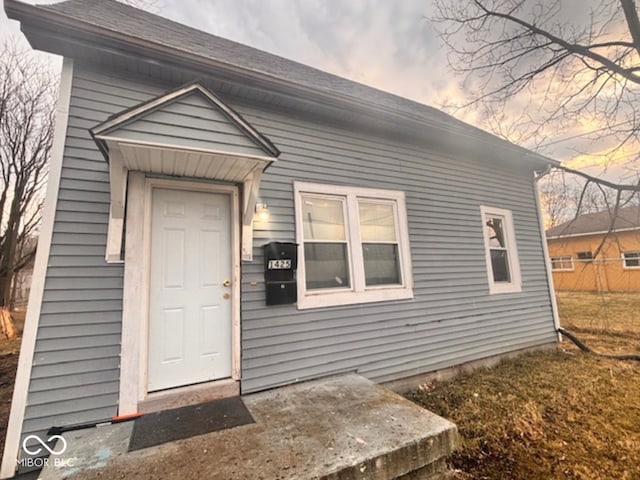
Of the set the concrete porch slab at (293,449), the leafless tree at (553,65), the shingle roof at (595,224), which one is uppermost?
the leafless tree at (553,65)

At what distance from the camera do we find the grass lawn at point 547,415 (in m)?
2.37

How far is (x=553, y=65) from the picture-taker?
5105 millimetres

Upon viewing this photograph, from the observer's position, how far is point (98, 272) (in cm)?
255

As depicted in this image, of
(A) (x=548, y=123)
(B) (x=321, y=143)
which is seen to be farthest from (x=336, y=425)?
(A) (x=548, y=123)

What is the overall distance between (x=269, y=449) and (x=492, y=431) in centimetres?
233

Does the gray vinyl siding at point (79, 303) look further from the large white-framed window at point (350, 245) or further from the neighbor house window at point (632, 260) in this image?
the neighbor house window at point (632, 260)

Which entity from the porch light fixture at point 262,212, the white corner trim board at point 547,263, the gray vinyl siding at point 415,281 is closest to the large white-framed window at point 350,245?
the gray vinyl siding at point 415,281

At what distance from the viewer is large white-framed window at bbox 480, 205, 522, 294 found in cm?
531

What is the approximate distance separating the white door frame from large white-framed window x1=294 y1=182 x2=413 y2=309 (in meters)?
1.10

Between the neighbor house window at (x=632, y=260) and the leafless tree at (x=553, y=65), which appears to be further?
the neighbor house window at (x=632, y=260)

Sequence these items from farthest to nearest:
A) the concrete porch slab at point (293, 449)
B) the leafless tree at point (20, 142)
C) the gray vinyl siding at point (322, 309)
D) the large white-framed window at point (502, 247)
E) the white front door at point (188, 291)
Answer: the leafless tree at point (20, 142) < the large white-framed window at point (502, 247) < the white front door at point (188, 291) < the gray vinyl siding at point (322, 309) < the concrete porch slab at point (293, 449)

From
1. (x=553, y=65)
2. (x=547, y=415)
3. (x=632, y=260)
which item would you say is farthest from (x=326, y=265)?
(x=632, y=260)

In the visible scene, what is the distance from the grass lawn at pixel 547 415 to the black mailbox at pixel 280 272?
2188mm

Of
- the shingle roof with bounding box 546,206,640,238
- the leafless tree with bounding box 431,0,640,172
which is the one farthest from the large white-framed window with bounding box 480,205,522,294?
the shingle roof with bounding box 546,206,640,238
